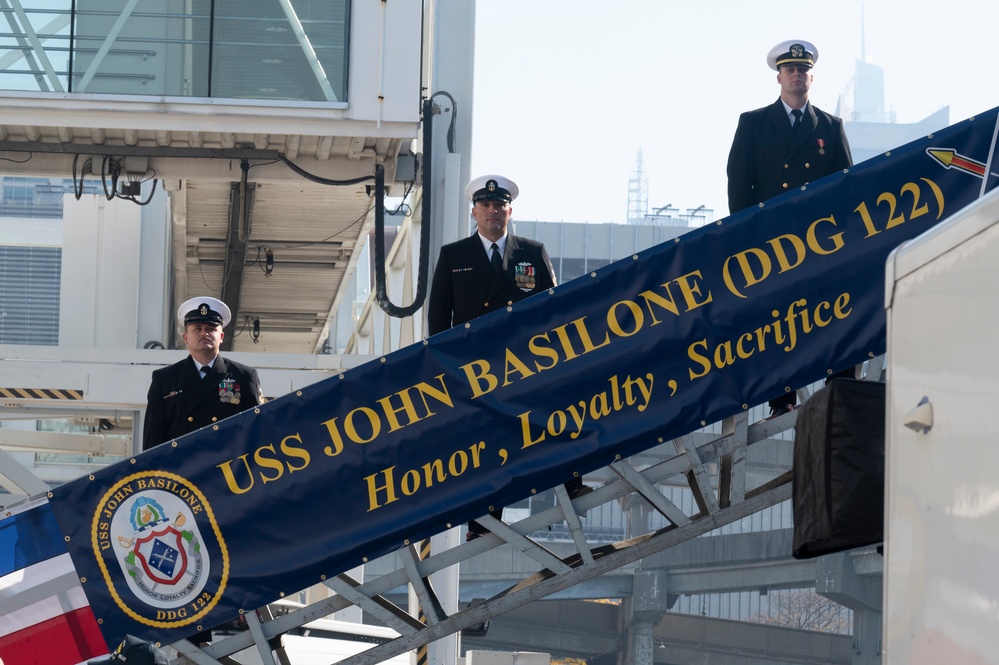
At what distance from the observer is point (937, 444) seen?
320cm

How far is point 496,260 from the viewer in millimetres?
7637

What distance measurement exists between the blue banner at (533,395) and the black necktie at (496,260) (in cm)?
114

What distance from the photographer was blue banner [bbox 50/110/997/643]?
6.46m

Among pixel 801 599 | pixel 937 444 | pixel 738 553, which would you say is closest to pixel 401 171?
pixel 937 444

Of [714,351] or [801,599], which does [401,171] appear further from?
[801,599]

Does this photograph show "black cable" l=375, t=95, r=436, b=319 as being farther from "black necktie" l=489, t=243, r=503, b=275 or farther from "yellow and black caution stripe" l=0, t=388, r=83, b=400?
"black necktie" l=489, t=243, r=503, b=275

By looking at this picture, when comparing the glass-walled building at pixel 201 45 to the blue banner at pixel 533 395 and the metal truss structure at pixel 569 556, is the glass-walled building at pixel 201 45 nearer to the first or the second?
the blue banner at pixel 533 395

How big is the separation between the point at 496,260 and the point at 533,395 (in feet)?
4.44

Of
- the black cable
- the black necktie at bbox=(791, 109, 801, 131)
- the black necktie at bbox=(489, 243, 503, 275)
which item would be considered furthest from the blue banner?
the black cable

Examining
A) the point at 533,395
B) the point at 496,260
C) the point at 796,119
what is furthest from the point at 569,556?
the point at 796,119

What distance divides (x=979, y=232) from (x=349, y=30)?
992cm

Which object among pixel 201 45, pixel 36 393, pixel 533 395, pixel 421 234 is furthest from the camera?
pixel 36 393

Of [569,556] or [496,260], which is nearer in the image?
[569,556]

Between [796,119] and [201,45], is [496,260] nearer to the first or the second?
[796,119]
